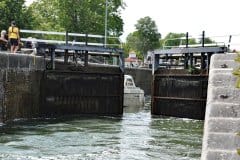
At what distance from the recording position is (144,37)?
81875mm

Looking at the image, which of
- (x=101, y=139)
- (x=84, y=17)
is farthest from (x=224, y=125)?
(x=84, y=17)

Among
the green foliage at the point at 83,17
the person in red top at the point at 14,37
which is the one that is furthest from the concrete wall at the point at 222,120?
the green foliage at the point at 83,17

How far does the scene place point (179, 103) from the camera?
19734 millimetres

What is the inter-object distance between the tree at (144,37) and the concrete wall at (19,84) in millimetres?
58397

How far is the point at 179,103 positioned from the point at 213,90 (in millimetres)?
14871

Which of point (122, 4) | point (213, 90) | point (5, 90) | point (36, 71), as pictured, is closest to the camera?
point (213, 90)

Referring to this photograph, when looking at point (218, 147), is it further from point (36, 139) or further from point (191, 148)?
point (36, 139)

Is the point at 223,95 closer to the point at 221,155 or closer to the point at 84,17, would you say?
the point at 221,155

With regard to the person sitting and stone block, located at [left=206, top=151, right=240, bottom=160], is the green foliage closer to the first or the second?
the person sitting

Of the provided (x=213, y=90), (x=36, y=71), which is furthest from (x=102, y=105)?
(x=213, y=90)

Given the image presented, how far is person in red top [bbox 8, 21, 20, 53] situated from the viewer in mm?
18203

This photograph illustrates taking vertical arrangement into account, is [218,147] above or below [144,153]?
above

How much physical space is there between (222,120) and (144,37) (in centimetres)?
7802

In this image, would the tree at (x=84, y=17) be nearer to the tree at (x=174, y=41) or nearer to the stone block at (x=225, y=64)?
the tree at (x=174, y=41)
